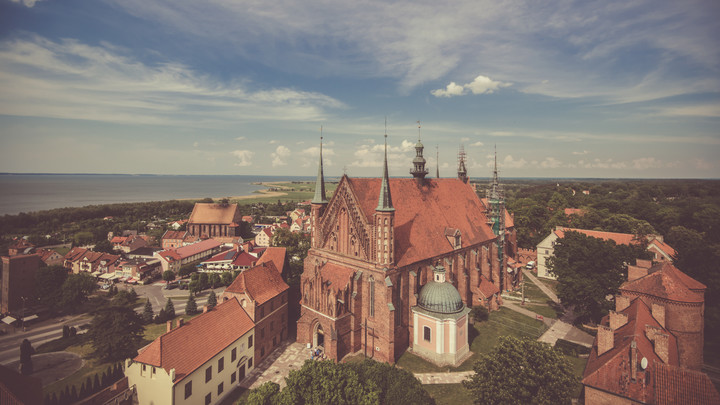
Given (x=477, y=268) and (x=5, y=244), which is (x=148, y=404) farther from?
(x=5, y=244)

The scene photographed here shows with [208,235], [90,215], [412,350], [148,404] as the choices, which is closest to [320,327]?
[412,350]

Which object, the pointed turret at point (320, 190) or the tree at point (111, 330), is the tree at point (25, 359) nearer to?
the tree at point (111, 330)

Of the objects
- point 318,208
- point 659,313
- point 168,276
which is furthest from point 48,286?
point 659,313

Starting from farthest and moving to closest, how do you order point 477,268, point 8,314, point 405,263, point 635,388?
point 8,314 < point 477,268 < point 405,263 < point 635,388

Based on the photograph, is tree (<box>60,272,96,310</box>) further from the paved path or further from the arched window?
the paved path

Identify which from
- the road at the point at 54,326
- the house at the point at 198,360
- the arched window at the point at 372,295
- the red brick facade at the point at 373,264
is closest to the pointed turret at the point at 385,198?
the red brick facade at the point at 373,264

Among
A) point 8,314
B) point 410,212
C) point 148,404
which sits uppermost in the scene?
point 410,212

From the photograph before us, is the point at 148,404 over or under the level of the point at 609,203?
under
